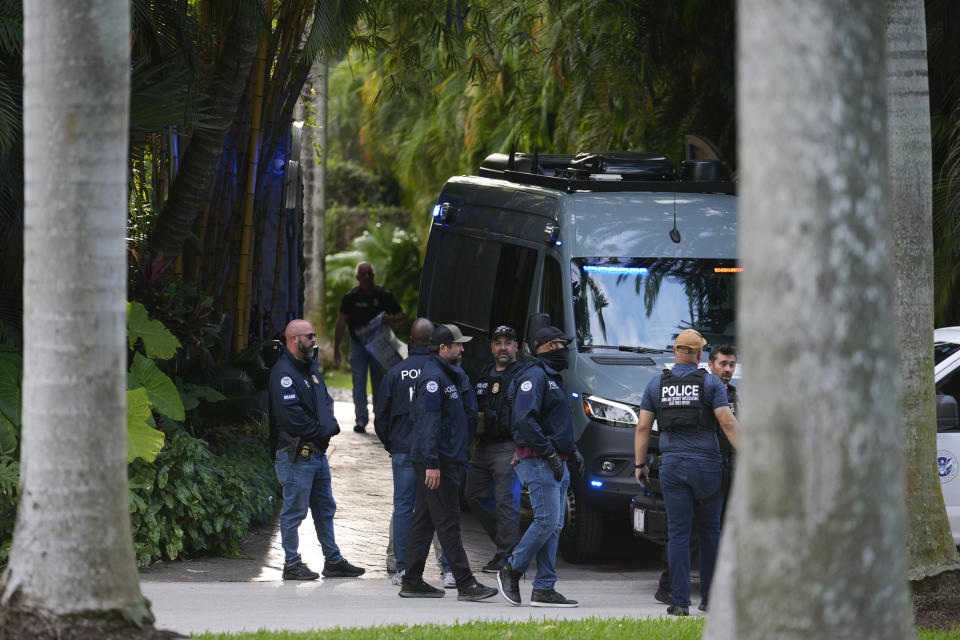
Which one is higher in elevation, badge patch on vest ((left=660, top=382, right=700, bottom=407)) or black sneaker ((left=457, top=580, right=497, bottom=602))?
badge patch on vest ((left=660, top=382, right=700, bottom=407))

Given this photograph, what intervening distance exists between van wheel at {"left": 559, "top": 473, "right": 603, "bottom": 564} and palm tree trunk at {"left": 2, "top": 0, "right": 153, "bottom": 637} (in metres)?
5.10

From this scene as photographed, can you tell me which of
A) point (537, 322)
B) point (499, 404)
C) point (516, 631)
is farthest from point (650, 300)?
point (516, 631)

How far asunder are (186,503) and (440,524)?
6.31 ft

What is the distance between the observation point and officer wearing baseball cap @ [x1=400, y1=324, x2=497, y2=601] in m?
8.48

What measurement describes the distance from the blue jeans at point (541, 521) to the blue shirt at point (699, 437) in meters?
0.75

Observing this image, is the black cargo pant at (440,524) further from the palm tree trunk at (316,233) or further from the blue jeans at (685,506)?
the palm tree trunk at (316,233)

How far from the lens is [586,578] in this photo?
9766 millimetres

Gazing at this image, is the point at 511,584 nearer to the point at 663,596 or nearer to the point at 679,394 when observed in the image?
the point at 663,596

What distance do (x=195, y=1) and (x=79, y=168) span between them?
7.44 meters

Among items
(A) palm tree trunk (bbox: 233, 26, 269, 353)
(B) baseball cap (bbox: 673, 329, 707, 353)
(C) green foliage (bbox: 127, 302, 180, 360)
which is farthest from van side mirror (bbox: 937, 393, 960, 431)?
(A) palm tree trunk (bbox: 233, 26, 269, 353)

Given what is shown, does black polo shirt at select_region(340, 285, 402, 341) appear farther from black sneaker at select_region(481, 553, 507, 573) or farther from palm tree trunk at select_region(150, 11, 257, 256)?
black sneaker at select_region(481, 553, 507, 573)

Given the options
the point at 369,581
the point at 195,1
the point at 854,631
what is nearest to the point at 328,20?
the point at 195,1

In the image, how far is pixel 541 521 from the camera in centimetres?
833

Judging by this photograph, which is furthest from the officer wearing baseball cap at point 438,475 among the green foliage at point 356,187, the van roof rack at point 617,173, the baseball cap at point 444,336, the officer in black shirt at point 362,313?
the green foliage at point 356,187
